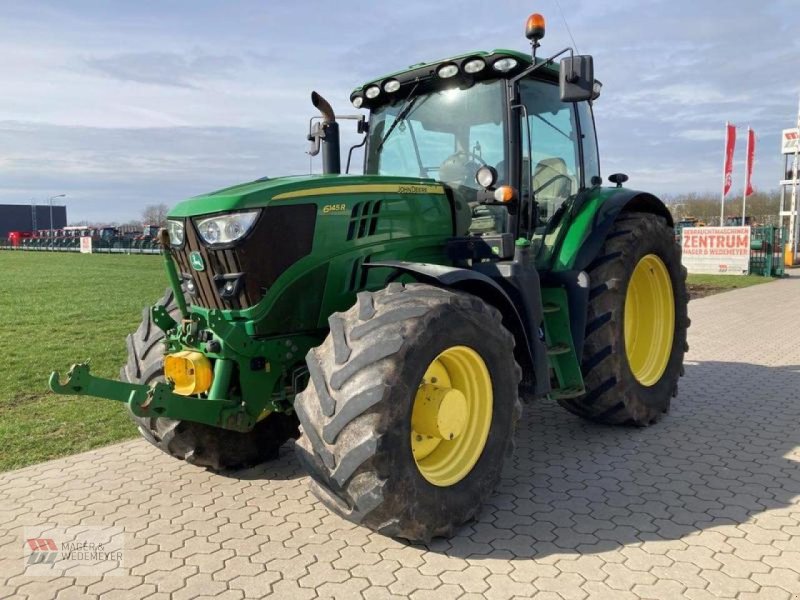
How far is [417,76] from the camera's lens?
15.2ft

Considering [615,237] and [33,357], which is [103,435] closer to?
[33,357]

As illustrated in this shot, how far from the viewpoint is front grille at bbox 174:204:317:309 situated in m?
3.45

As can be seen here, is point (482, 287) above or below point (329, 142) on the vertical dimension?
below

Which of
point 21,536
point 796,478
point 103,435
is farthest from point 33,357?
point 796,478

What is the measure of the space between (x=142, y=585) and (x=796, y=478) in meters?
3.79

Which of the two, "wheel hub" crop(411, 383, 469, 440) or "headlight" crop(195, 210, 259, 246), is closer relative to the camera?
"wheel hub" crop(411, 383, 469, 440)

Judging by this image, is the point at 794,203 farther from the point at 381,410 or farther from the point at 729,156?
the point at 381,410

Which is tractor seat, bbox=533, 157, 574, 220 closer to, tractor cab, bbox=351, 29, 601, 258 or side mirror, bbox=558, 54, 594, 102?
tractor cab, bbox=351, 29, 601, 258

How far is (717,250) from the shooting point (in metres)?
21.8

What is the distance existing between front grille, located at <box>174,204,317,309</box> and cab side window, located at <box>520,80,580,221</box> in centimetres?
176

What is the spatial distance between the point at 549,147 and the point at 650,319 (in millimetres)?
1810

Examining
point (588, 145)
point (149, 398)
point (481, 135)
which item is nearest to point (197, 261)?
point (149, 398)

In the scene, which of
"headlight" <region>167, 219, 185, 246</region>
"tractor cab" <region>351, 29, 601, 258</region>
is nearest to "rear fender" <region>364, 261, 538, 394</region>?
"tractor cab" <region>351, 29, 601, 258</region>

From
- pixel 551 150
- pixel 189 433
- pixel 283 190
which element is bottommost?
pixel 189 433
